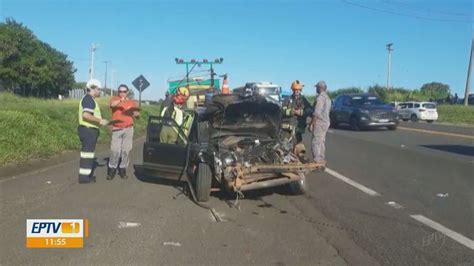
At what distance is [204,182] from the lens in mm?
8219

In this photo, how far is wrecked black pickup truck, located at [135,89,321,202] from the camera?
8.14m

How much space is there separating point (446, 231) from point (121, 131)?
610 cm

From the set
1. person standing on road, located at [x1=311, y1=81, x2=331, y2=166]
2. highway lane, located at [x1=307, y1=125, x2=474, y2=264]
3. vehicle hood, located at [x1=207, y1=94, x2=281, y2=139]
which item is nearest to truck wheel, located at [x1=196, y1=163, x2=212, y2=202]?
vehicle hood, located at [x1=207, y1=94, x2=281, y2=139]

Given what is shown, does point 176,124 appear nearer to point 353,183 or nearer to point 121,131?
point 121,131

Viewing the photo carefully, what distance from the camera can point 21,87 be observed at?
2667 inches

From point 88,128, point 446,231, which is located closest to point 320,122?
point 88,128

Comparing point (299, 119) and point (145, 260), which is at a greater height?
point (299, 119)

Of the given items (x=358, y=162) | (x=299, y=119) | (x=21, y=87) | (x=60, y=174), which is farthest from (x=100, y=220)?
(x=21, y=87)

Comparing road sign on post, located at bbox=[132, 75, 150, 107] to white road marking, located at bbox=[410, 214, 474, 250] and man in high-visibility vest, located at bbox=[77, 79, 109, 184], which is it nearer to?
man in high-visibility vest, located at bbox=[77, 79, 109, 184]

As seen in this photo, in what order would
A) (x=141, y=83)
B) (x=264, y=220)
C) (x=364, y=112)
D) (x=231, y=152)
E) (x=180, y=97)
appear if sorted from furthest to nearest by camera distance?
(x=141, y=83)
(x=364, y=112)
(x=180, y=97)
(x=231, y=152)
(x=264, y=220)

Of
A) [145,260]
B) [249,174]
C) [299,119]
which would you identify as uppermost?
[299,119]

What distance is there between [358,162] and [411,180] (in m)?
2.99

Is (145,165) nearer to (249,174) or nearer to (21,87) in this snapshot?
(249,174)

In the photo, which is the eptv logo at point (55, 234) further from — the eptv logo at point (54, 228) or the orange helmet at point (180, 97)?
the orange helmet at point (180, 97)
